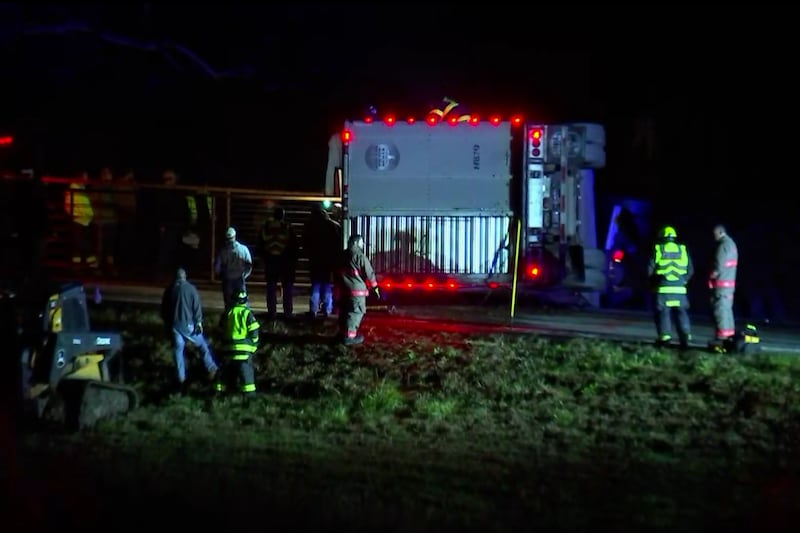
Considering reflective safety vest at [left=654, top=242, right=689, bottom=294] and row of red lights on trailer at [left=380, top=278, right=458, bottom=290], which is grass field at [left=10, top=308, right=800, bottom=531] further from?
row of red lights on trailer at [left=380, top=278, right=458, bottom=290]

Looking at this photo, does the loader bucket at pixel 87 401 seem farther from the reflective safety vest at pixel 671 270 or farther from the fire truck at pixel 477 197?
the reflective safety vest at pixel 671 270

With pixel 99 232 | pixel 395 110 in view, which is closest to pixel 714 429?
pixel 395 110

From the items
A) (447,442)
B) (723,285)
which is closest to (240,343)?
(447,442)

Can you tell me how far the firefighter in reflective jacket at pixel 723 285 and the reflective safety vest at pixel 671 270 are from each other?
14.2 inches

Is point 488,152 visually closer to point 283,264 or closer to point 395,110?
point 395,110

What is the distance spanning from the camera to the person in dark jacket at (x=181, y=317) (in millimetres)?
12086

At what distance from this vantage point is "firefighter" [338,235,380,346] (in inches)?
513

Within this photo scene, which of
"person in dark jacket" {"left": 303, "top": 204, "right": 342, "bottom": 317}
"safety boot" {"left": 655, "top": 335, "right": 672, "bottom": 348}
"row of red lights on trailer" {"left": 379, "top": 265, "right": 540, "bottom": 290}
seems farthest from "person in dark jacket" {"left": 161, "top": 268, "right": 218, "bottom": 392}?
"safety boot" {"left": 655, "top": 335, "right": 672, "bottom": 348}

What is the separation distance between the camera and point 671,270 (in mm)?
13062

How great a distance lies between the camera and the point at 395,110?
55.3ft

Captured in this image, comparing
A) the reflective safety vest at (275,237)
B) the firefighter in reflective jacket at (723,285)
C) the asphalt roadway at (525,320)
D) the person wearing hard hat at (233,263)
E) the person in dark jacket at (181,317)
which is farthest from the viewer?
the reflective safety vest at (275,237)

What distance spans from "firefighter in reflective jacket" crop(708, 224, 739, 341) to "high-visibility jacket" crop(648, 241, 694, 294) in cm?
36

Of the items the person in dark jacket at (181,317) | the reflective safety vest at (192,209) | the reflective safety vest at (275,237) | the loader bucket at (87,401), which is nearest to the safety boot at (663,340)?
the reflective safety vest at (275,237)

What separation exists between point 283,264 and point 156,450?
573cm
